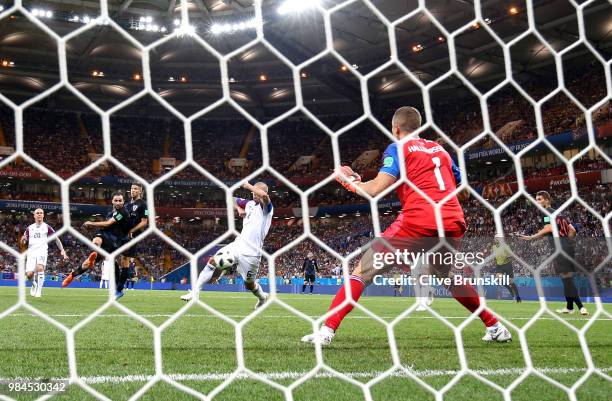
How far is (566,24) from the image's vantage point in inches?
906

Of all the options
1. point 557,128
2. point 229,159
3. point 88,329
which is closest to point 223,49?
point 229,159

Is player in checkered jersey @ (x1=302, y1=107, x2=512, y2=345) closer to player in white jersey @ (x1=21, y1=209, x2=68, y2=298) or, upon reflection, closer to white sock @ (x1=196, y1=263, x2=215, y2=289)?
white sock @ (x1=196, y1=263, x2=215, y2=289)

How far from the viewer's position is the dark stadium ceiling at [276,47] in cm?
2295

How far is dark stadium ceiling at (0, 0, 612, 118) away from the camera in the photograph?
904 inches

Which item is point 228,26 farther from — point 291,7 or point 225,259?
point 225,259

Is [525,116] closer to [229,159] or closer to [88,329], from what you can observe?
[229,159]

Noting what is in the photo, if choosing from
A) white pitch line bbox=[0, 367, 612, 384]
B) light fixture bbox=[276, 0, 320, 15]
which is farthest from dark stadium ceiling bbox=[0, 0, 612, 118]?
white pitch line bbox=[0, 367, 612, 384]

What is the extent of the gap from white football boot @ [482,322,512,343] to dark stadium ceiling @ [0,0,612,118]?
18.4m

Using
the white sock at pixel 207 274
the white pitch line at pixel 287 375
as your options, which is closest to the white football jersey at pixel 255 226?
the white sock at pixel 207 274

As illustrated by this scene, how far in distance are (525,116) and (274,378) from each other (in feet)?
85.6

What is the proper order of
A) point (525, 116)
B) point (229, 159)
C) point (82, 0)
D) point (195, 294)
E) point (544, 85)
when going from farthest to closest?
point (229, 159) < point (544, 85) < point (525, 116) < point (82, 0) < point (195, 294)

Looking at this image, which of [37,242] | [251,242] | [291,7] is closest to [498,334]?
[251,242]

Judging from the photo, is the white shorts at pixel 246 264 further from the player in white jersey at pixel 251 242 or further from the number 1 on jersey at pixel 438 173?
the number 1 on jersey at pixel 438 173

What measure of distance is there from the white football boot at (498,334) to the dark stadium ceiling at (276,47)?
18382 mm
